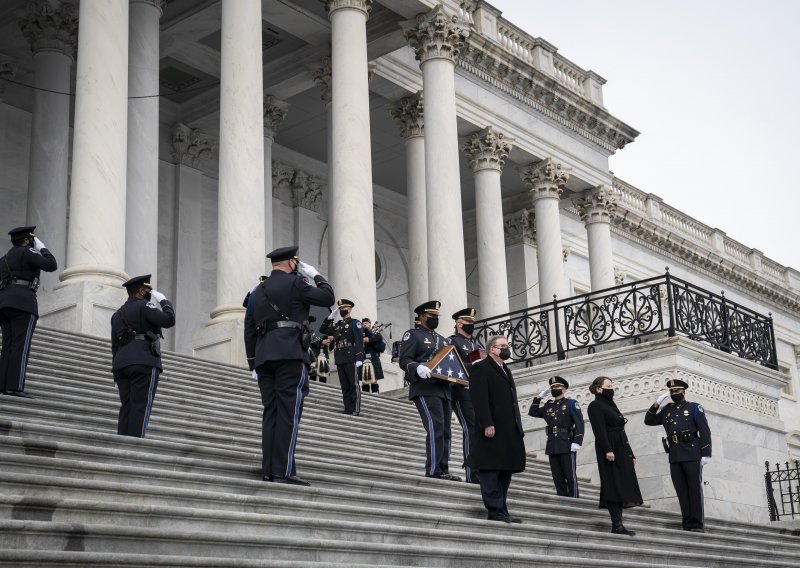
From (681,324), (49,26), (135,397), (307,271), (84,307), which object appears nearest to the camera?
(307,271)

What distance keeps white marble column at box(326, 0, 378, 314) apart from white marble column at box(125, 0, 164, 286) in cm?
331

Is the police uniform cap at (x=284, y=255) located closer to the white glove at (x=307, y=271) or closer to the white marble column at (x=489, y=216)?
the white glove at (x=307, y=271)

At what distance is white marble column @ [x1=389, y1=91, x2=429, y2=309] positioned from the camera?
25.0 meters

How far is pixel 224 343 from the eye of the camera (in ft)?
56.8

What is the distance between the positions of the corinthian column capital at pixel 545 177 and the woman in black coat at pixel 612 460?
18.0 meters

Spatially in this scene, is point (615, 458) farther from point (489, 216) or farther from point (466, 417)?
point (489, 216)

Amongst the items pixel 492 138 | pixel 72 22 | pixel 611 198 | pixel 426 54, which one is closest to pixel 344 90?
pixel 426 54

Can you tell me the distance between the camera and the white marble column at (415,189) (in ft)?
→ 81.9

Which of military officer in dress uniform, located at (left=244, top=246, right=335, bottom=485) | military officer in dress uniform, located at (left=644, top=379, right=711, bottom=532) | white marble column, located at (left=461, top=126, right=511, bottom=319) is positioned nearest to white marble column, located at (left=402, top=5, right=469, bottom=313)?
white marble column, located at (left=461, top=126, right=511, bottom=319)

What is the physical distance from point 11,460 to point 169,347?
19144 millimetres

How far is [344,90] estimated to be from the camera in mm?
20438

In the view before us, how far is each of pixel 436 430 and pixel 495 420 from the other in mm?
1531

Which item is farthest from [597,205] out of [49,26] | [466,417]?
[466,417]

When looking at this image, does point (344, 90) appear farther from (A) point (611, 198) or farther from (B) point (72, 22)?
(A) point (611, 198)
